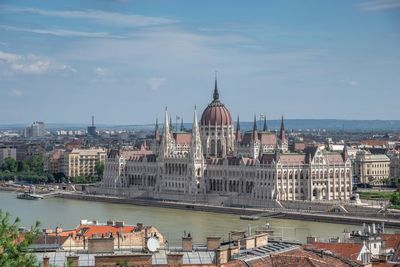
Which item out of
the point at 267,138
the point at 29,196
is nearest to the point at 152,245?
the point at 29,196

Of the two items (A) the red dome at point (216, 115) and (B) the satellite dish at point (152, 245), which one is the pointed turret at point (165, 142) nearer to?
(A) the red dome at point (216, 115)

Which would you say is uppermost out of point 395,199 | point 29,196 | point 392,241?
point 392,241

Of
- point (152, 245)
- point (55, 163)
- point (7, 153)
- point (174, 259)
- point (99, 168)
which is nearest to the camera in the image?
point (174, 259)

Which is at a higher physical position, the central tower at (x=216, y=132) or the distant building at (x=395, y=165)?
the central tower at (x=216, y=132)

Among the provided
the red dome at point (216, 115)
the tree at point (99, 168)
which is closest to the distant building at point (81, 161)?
the tree at point (99, 168)

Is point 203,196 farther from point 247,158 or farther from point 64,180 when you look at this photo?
point 64,180

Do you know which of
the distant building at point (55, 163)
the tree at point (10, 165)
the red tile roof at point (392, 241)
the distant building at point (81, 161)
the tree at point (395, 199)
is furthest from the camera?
the tree at point (10, 165)

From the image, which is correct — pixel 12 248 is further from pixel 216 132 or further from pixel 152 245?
pixel 216 132
